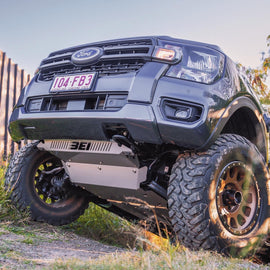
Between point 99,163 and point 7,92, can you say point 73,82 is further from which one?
point 7,92

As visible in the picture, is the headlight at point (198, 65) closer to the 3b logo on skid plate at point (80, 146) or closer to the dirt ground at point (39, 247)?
the 3b logo on skid plate at point (80, 146)

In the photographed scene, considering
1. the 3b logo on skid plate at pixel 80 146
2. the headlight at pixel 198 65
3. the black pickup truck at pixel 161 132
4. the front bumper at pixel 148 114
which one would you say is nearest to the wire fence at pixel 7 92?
the black pickup truck at pixel 161 132

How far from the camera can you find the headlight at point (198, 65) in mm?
2639

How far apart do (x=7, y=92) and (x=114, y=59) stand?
5144 millimetres

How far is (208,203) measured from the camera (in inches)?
99.1

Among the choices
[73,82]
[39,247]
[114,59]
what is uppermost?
[114,59]

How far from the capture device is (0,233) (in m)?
2.79

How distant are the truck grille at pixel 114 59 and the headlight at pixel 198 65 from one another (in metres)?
0.19

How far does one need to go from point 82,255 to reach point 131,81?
1.19 meters

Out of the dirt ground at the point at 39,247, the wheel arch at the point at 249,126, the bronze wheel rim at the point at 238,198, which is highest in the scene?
the wheel arch at the point at 249,126

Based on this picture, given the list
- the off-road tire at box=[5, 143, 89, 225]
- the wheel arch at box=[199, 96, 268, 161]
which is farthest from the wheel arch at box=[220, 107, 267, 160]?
the off-road tire at box=[5, 143, 89, 225]

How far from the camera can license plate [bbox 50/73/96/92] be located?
2.84 meters

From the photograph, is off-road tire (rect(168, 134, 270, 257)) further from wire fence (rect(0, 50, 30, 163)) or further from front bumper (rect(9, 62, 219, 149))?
wire fence (rect(0, 50, 30, 163))

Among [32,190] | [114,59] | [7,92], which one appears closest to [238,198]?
[114,59]
